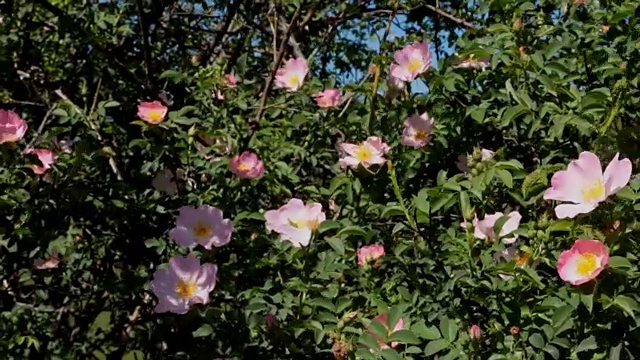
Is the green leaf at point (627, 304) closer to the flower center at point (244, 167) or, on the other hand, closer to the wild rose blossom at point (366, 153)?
the wild rose blossom at point (366, 153)

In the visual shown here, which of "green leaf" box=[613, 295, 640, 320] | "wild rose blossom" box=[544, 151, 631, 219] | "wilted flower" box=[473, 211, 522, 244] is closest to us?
"green leaf" box=[613, 295, 640, 320]

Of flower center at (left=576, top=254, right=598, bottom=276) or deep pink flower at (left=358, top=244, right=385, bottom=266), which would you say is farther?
deep pink flower at (left=358, top=244, right=385, bottom=266)

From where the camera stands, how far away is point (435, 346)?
1.29 metres

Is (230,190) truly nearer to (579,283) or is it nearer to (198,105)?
(198,105)

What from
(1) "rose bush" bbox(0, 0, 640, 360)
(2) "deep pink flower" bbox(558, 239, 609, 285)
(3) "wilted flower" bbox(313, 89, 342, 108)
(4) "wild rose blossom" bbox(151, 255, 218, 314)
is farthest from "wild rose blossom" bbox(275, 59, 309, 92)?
(2) "deep pink flower" bbox(558, 239, 609, 285)

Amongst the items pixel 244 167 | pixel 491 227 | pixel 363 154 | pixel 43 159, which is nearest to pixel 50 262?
pixel 43 159

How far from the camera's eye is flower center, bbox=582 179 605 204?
127 centimetres

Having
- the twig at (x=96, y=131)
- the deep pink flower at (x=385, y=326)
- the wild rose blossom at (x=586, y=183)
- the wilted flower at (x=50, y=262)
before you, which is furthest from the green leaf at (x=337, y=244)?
the wilted flower at (x=50, y=262)

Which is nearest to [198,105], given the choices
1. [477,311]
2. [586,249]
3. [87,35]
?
[87,35]

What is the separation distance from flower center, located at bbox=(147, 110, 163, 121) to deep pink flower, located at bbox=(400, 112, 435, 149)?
51 centimetres

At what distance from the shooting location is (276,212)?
165cm

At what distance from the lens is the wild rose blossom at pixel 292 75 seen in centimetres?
193

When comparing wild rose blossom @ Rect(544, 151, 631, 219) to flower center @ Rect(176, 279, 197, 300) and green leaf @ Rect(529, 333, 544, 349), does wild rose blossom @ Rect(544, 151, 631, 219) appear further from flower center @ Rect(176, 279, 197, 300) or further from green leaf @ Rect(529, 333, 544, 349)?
flower center @ Rect(176, 279, 197, 300)

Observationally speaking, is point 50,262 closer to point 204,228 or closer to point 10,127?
point 10,127
